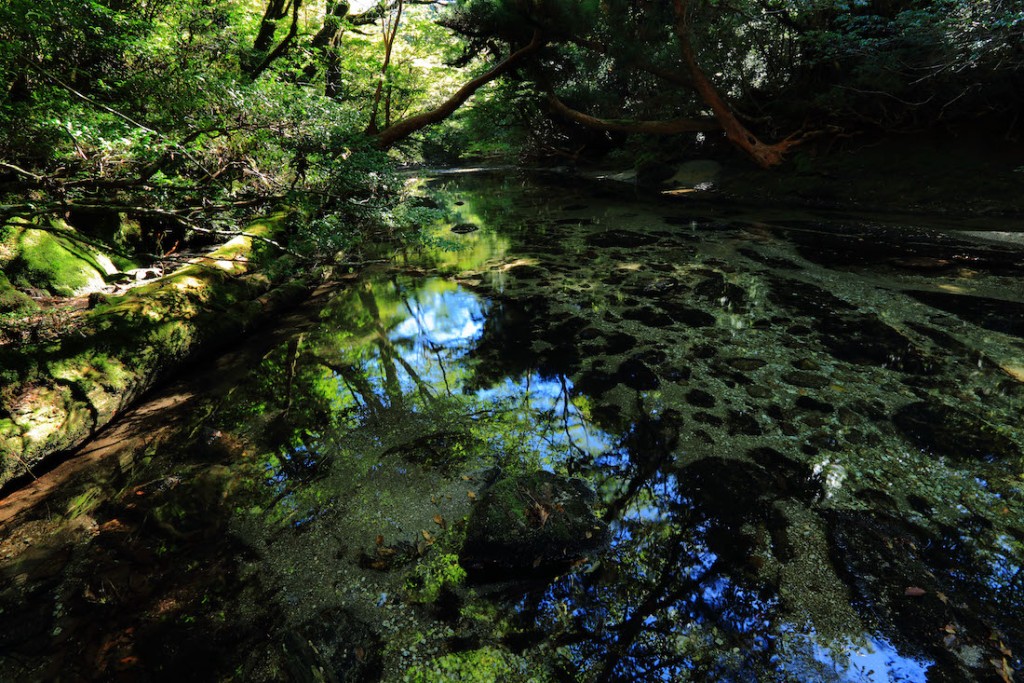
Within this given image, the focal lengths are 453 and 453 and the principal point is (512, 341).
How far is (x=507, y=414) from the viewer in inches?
176

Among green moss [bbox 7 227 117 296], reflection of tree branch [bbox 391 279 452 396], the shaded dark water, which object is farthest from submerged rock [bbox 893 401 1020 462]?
green moss [bbox 7 227 117 296]

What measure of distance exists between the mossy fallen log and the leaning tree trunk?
11.6 m

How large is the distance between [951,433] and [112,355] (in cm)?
772

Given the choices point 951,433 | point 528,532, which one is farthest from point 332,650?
point 951,433

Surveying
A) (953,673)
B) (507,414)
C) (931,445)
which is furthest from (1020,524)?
(507,414)

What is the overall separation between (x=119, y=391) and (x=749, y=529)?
18.7 ft

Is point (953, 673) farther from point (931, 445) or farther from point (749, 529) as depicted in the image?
point (931, 445)

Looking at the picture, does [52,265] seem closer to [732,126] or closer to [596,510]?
[596,510]

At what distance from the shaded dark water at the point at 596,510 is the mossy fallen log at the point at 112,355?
0.63 meters

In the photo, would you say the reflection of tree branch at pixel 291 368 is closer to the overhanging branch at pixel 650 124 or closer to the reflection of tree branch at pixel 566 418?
the reflection of tree branch at pixel 566 418

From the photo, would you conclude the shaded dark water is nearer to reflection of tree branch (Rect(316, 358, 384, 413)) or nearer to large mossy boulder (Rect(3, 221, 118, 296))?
reflection of tree branch (Rect(316, 358, 384, 413))

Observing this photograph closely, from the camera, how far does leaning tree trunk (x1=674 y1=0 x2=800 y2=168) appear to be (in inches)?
476

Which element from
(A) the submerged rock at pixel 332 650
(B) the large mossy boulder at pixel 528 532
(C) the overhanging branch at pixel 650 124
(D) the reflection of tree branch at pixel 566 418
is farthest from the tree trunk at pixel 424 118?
(A) the submerged rock at pixel 332 650

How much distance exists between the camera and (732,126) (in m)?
12.7
